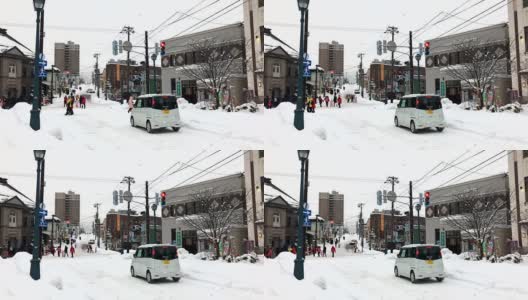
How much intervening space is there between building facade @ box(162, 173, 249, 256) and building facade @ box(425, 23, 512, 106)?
711 cm

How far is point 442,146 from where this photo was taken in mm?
22781

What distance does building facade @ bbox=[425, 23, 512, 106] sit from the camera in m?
22.3

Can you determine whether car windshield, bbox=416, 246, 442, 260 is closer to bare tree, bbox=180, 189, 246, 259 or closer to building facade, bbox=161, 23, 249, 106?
bare tree, bbox=180, 189, 246, 259

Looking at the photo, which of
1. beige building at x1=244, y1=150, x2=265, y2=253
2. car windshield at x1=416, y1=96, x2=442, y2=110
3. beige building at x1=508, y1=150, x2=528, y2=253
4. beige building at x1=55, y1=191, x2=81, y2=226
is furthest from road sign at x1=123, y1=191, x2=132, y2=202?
beige building at x1=508, y1=150, x2=528, y2=253

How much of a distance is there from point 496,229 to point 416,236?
3.92m

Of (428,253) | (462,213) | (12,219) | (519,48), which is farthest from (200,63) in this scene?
(462,213)

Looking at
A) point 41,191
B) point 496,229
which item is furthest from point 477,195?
point 41,191

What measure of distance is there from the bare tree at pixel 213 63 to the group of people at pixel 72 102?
4182mm

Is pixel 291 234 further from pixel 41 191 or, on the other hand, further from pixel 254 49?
pixel 41 191

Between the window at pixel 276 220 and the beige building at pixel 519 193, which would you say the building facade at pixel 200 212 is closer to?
the window at pixel 276 220

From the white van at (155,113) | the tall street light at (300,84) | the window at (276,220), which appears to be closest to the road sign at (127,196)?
the white van at (155,113)

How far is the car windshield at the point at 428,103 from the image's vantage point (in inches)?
853

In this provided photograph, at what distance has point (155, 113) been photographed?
22.3 meters

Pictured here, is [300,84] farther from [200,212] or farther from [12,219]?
[12,219]
